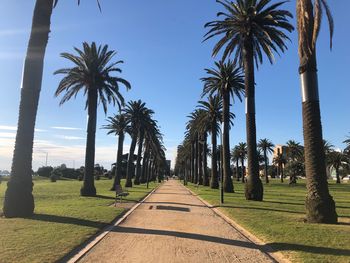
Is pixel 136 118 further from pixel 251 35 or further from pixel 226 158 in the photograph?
pixel 251 35

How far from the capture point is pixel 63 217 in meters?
16.5

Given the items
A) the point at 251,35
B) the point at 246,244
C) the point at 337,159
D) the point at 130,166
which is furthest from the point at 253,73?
the point at 337,159

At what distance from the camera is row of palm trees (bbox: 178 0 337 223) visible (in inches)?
637

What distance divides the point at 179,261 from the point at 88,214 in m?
9.67

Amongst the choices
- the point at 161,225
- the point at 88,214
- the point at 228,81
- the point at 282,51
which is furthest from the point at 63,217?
the point at 228,81

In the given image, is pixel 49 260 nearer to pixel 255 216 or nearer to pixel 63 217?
pixel 63 217

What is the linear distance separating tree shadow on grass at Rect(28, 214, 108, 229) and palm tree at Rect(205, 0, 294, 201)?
52.1 ft

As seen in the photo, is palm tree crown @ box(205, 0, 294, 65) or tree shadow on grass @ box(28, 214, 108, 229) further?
palm tree crown @ box(205, 0, 294, 65)

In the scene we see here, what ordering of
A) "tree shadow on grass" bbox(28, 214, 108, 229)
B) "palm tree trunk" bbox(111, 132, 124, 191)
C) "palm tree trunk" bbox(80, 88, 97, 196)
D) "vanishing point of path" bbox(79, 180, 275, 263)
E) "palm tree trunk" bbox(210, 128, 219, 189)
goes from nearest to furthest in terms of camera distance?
"vanishing point of path" bbox(79, 180, 275, 263)
"tree shadow on grass" bbox(28, 214, 108, 229)
"palm tree trunk" bbox(80, 88, 97, 196)
"palm tree trunk" bbox(111, 132, 124, 191)
"palm tree trunk" bbox(210, 128, 219, 189)

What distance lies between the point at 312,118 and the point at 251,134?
1338 cm

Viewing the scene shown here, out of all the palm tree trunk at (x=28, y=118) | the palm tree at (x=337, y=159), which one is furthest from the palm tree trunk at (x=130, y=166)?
the palm tree at (x=337, y=159)

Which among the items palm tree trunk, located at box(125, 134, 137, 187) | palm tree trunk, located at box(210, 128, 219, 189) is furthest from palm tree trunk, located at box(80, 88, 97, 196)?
palm tree trunk, located at box(210, 128, 219, 189)

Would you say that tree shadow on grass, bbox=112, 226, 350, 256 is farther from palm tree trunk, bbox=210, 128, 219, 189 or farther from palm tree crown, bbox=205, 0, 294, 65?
palm tree trunk, bbox=210, 128, 219, 189

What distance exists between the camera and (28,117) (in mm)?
17859
